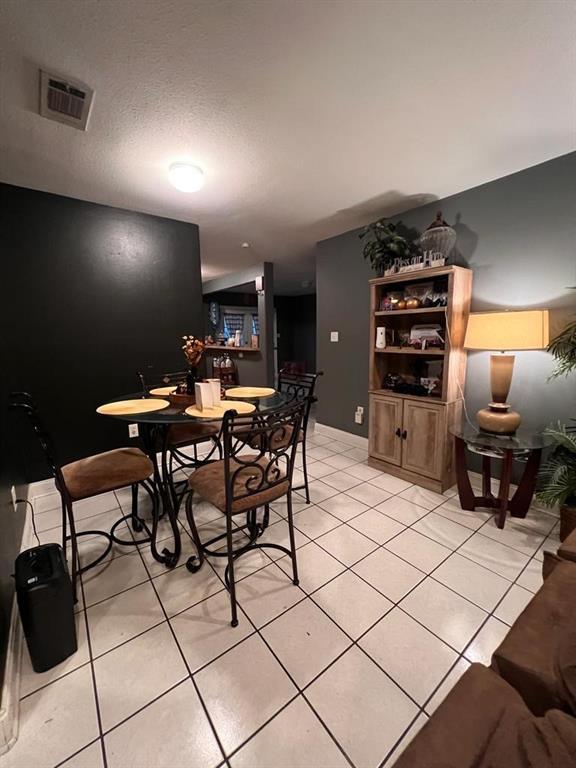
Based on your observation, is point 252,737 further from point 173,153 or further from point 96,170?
point 96,170

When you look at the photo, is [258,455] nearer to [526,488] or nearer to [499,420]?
[499,420]

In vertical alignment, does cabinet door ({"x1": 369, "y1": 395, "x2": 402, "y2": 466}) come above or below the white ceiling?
below

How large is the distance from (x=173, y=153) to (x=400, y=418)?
2565 millimetres

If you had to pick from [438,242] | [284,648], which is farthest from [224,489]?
[438,242]

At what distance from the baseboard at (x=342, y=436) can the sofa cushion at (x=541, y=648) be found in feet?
8.03

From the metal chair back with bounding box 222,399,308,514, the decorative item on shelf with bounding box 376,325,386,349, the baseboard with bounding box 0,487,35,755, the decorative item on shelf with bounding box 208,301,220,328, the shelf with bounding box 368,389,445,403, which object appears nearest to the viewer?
the baseboard with bounding box 0,487,35,755

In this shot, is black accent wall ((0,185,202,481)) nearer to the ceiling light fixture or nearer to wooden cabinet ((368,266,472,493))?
the ceiling light fixture

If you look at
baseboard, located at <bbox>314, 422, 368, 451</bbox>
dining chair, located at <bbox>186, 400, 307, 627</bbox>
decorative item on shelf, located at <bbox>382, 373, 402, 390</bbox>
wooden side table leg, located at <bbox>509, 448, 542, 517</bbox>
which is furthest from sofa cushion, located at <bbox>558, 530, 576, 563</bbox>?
baseboard, located at <bbox>314, 422, 368, 451</bbox>

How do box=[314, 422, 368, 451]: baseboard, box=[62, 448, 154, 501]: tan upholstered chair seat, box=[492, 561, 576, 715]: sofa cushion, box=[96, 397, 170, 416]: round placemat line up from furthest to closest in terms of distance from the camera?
box=[314, 422, 368, 451]: baseboard < box=[96, 397, 170, 416]: round placemat < box=[62, 448, 154, 501]: tan upholstered chair seat < box=[492, 561, 576, 715]: sofa cushion

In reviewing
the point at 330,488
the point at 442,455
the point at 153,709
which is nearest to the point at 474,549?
the point at 442,455

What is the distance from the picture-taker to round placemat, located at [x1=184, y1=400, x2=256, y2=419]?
1607 mm

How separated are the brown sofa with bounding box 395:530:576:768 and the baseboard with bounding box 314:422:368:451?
8.25 ft

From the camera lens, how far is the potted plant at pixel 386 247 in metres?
2.66

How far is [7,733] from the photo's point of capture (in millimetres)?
966
